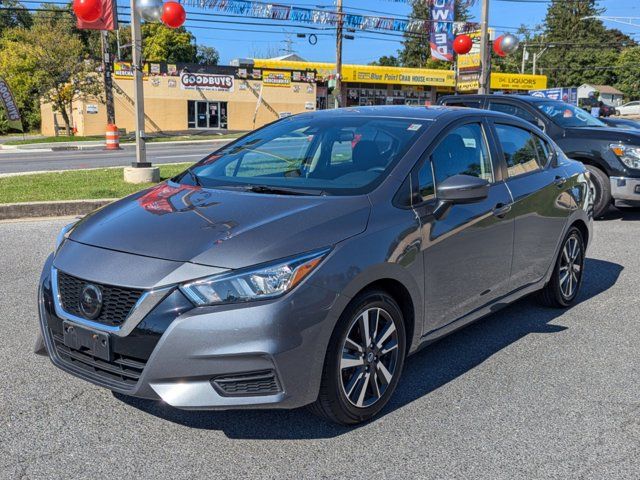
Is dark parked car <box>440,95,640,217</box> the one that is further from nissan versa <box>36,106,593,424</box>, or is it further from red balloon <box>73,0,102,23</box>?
red balloon <box>73,0,102,23</box>

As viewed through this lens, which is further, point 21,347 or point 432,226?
point 21,347

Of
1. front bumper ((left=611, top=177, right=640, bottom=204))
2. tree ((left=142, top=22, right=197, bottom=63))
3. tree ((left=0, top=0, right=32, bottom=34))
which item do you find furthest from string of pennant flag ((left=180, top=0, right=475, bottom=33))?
tree ((left=0, top=0, right=32, bottom=34))

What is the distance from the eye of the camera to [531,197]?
15.5ft

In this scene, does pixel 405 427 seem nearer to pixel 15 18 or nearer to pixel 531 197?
pixel 531 197

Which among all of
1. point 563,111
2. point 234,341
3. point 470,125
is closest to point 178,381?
point 234,341

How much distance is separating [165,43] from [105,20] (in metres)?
58.0

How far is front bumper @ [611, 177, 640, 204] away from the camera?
9.43 metres

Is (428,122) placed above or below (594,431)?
above

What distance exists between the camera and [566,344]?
4.64m

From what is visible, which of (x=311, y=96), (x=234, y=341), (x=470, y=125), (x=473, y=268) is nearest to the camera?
(x=234, y=341)

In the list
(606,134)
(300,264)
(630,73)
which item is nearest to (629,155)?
(606,134)

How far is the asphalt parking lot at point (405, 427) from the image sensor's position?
117 inches

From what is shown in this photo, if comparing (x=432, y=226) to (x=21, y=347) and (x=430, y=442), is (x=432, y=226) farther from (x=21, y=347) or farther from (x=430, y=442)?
(x=21, y=347)

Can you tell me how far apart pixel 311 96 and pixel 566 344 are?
44.4 meters
